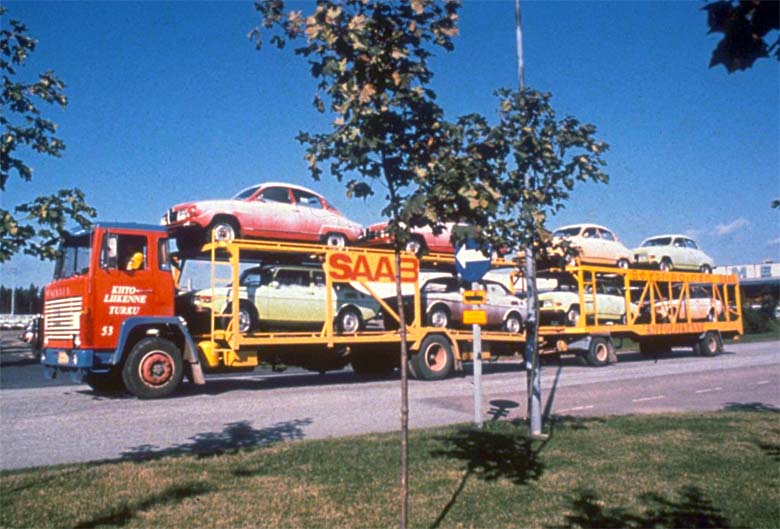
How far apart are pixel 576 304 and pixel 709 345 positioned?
25.3ft

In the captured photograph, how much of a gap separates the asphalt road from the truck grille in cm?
122

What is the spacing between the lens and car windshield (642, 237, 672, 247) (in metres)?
25.4

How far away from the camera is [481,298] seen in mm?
8859

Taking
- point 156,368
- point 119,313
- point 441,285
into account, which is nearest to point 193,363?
point 156,368

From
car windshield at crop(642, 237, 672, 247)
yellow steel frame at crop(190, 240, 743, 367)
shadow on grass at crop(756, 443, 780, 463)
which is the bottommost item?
shadow on grass at crop(756, 443, 780, 463)

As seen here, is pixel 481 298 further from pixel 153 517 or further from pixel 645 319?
pixel 645 319

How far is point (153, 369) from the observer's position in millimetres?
12508

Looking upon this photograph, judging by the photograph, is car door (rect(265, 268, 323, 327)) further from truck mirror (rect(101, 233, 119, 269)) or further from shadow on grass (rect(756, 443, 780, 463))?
shadow on grass (rect(756, 443, 780, 463))

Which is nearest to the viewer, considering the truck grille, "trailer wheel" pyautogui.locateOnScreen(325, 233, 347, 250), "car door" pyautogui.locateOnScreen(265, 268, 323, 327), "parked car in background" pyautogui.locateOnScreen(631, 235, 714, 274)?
the truck grille

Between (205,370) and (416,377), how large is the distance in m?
5.23

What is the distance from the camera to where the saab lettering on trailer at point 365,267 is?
14750mm

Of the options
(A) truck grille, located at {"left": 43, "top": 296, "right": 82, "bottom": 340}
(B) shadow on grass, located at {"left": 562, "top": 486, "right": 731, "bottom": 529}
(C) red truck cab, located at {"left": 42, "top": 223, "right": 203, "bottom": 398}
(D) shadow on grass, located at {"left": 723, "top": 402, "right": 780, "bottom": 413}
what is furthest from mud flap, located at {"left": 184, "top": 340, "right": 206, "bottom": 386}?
(D) shadow on grass, located at {"left": 723, "top": 402, "right": 780, "bottom": 413}

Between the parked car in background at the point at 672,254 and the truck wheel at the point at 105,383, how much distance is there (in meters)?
16.8

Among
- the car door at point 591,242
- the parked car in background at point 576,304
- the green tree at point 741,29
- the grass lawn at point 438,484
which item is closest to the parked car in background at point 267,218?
the grass lawn at point 438,484
